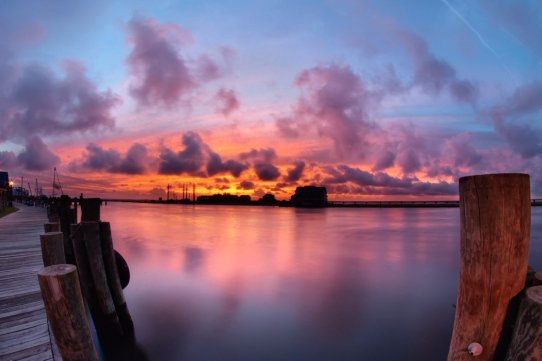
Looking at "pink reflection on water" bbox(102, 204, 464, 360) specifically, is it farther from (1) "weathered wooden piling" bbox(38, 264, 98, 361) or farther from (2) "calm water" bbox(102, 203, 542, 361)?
(1) "weathered wooden piling" bbox(38, 264, 98, 361)

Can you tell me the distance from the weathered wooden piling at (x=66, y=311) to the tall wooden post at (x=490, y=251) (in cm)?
371

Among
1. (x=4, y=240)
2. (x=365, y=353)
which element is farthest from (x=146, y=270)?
(x=365, y=353)

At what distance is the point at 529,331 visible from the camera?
1971 millimetres

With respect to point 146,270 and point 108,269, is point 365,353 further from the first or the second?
point 146,270

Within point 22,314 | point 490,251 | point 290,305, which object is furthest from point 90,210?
point 490,251

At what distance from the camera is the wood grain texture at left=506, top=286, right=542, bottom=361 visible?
6.33ft

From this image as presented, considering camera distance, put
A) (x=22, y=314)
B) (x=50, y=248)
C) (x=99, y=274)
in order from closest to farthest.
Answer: (x=22, y=314) < (x=50, y=248) < (x=99, y=274)

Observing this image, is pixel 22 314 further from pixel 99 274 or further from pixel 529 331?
pixel 529 331

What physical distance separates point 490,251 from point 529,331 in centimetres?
51

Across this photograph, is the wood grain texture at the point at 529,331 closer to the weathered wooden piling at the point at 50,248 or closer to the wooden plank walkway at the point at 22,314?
the wooden plank walkway at the point at 22,314

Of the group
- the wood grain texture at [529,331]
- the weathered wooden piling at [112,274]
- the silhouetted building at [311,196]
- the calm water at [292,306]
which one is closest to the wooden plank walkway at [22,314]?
the weathered wooden piling at [112,274]

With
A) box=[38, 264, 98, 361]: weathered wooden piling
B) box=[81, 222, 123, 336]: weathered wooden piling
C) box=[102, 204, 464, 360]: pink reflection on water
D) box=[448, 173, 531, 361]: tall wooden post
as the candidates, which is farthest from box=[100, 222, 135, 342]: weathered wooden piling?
box=[448, 173, 531, 361]: tall wooden post

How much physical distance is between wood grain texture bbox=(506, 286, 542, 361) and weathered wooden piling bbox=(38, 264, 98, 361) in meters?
3.95

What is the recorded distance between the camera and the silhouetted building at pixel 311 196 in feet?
473
